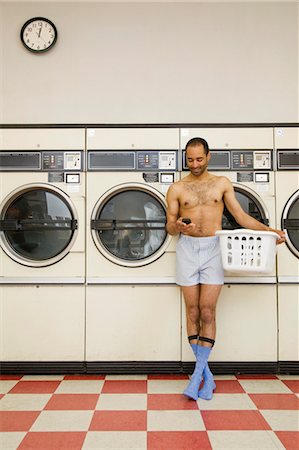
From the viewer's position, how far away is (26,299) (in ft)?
10.2

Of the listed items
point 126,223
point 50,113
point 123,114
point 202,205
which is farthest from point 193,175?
point 50,113

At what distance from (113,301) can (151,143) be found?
1.26 metres

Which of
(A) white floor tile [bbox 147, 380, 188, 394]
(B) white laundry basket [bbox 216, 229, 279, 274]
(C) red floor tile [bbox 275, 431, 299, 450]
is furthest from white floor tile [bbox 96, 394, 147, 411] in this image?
(B) white laundry basket [bbox 216, 229, 279, 274]

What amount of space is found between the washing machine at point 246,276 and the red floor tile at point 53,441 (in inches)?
45.3

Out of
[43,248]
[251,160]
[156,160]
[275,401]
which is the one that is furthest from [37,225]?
[275,401]

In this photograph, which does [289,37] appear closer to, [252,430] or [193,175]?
[193,175]

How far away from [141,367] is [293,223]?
1.60 metres

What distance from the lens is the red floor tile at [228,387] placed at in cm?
274

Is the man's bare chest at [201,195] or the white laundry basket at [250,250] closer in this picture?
the white laundry basket at [250,250]

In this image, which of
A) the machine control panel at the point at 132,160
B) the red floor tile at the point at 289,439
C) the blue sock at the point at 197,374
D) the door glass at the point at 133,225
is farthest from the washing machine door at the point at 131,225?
the red floor tile at the point at 289,439

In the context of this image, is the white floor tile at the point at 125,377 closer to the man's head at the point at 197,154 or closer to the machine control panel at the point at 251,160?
the man's head at the point at 197,154

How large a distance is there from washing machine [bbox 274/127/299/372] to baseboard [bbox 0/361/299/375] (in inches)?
3.4

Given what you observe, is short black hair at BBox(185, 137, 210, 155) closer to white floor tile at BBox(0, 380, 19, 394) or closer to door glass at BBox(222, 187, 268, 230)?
door glass at BBox(222, 187, 268, 230)

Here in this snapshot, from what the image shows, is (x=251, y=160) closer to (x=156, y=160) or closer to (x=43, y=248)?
(x=156, y=160)
